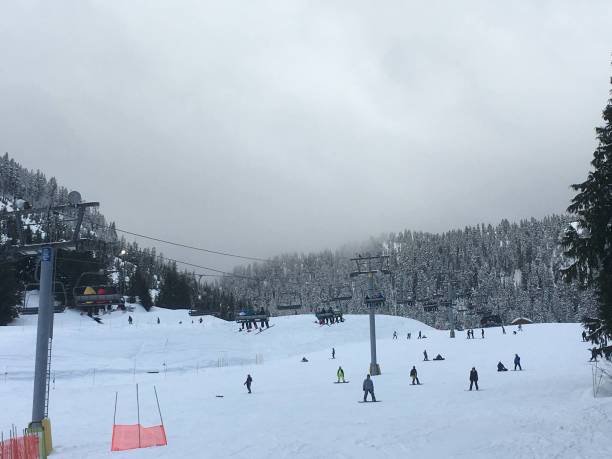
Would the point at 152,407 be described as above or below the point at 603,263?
below

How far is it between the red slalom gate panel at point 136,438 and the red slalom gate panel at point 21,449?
2114mm

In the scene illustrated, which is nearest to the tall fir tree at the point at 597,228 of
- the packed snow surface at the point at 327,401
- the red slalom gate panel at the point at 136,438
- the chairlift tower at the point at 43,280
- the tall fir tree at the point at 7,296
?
the packed snow surface at the point at 327,401

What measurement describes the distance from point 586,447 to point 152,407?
20.6m

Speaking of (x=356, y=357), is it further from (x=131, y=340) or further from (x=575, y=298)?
(x=575, y=298)

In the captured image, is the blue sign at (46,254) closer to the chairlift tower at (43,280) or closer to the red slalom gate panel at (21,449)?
the chairlift tower at (43,280)

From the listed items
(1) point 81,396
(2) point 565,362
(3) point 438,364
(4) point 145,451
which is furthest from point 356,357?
(4) point 145,451

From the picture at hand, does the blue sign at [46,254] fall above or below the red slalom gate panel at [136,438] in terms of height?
above

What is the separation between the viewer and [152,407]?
26.8 metres

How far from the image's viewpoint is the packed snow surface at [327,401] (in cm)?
1438

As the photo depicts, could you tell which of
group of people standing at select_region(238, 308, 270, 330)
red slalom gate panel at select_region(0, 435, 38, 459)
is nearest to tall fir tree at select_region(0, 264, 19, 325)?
group of people standing at select_region(238, 308, 270, 330)

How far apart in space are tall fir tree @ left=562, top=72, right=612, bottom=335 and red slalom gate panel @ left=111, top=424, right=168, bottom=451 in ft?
48.2

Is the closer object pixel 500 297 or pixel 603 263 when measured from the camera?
pixel 603 263

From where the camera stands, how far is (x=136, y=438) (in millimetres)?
17297

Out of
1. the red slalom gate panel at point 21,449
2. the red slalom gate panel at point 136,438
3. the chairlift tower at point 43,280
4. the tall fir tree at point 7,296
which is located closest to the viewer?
the red slalom gate panel at point 21,449
